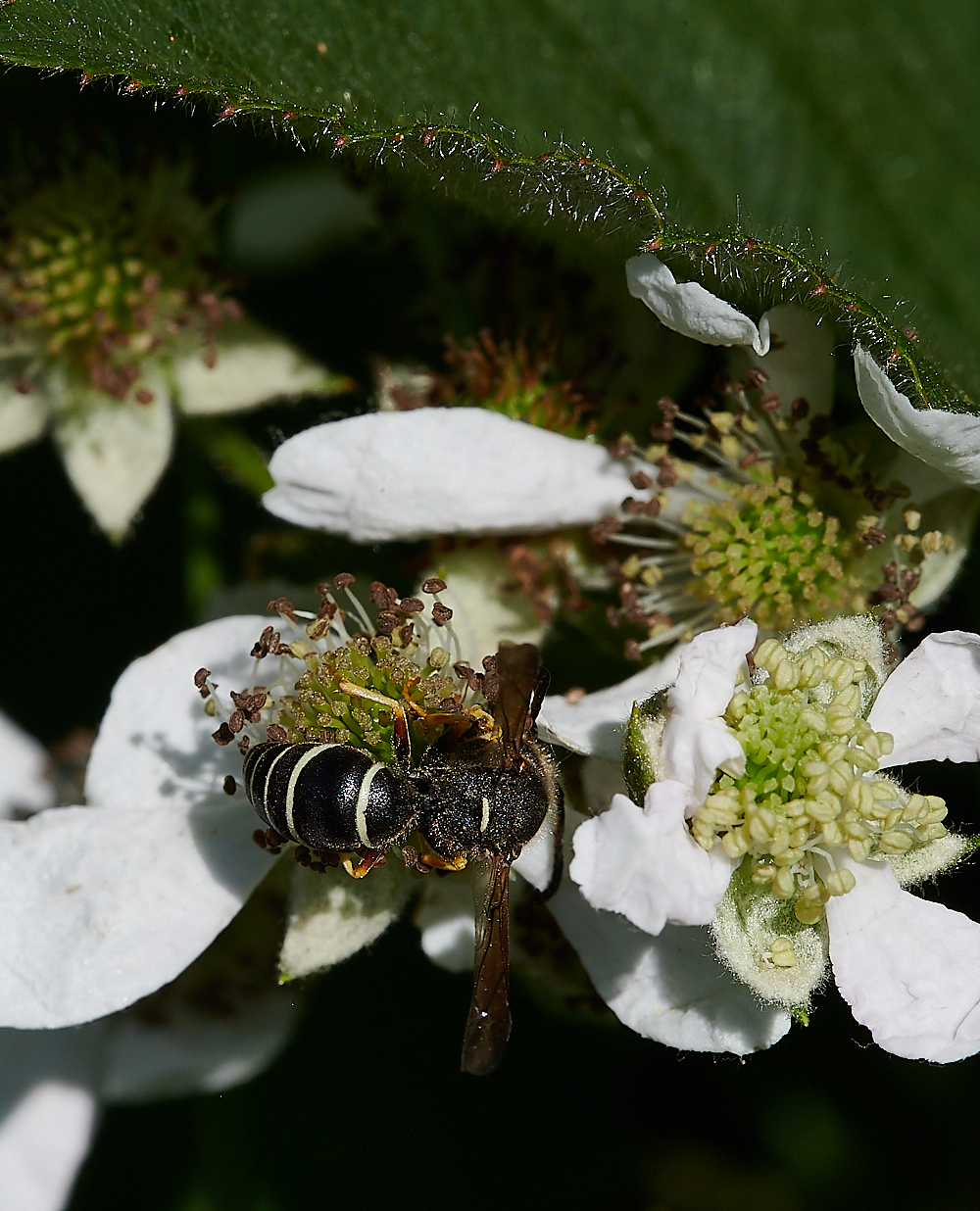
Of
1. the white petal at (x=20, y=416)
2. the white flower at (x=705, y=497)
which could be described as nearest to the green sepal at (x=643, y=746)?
the white flower at (x=705, y=497)

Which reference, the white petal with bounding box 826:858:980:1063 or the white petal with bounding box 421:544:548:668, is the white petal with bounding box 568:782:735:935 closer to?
the white petal with bounding box 826:858:980:1063

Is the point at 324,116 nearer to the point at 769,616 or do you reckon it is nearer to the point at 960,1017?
the point at 769,616

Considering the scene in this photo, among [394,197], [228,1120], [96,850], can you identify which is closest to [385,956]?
[228,1120]

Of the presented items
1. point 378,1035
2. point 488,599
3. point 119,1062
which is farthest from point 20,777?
point 488,599

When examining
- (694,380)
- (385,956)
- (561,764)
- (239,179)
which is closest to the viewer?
(561,764)

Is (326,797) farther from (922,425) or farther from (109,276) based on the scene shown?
(109,276)

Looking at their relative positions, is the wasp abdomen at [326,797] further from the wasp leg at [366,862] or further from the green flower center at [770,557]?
the green flower center at [770,557]

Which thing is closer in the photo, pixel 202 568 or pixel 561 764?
pixel 561 764
